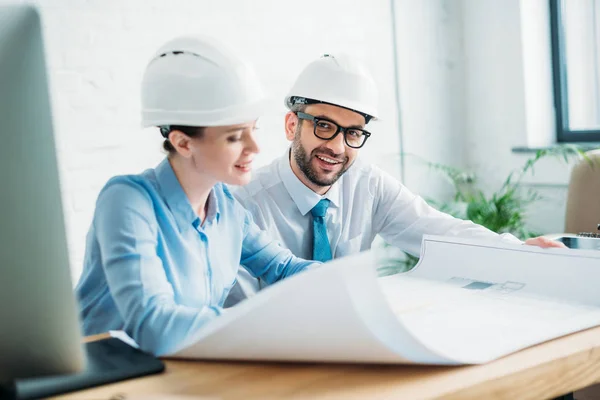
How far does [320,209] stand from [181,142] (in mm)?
926

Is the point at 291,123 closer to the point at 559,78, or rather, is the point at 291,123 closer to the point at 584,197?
the point at 584,197

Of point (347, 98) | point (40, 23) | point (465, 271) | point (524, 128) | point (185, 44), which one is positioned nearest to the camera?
point (40, 23)

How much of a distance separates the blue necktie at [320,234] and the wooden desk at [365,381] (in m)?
1.14

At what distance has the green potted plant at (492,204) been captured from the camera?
3.49m

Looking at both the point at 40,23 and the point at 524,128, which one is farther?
the point at 524,128

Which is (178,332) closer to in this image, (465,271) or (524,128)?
(465,271)

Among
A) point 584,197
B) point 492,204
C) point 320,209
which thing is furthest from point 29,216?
point 492,204

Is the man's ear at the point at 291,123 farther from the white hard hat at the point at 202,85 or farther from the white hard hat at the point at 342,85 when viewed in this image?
the white hard hat at the point at 202,85

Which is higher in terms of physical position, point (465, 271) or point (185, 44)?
point (185, 44)

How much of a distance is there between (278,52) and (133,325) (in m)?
2.51

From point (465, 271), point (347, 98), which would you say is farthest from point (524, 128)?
point (465, 271)

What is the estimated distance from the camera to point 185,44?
3.95 feet

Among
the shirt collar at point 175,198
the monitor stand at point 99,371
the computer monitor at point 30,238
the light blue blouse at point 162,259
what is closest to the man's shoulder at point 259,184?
the light blue blouse at point 162,259

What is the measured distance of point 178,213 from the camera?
132cm
